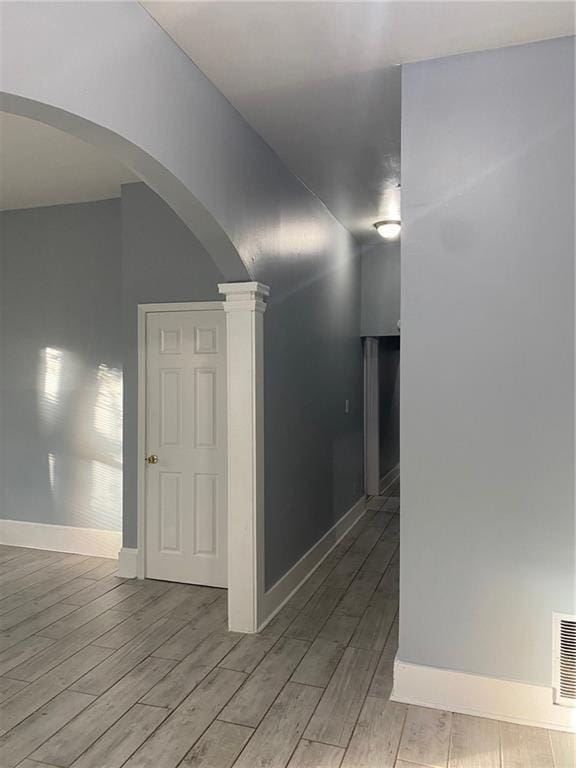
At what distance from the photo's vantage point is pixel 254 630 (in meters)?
3.30

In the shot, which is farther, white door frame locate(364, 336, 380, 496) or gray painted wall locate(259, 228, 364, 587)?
white door frame locate(364, 336, 380, 496)

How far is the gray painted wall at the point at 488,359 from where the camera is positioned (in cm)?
243

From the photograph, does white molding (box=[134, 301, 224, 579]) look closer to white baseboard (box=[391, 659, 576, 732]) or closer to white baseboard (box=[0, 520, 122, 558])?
white baseboard (box=[0, 520, 122, 558])

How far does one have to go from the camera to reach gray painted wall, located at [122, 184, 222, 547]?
13.5ft

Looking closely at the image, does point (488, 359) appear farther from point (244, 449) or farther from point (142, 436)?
point (142, 436)

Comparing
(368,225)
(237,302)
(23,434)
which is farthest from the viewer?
(368,225)

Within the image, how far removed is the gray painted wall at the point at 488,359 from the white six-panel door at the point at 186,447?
172 centimetres

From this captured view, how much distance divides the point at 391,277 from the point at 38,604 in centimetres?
435

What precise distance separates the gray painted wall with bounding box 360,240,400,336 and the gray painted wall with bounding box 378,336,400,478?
0.73 m

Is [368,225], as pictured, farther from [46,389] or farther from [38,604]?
[38,604]

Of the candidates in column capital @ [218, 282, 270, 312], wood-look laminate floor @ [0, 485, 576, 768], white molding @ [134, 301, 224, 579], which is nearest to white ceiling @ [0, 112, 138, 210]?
white molding @ [134, 301, 224, 579]

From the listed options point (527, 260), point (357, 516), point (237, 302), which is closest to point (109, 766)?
point (237, 302)

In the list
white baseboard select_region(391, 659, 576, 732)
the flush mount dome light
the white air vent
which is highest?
the flush mount dome light

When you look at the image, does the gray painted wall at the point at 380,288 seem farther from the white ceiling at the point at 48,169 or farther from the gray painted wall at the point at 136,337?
the white ceiling at the point at 48,169
